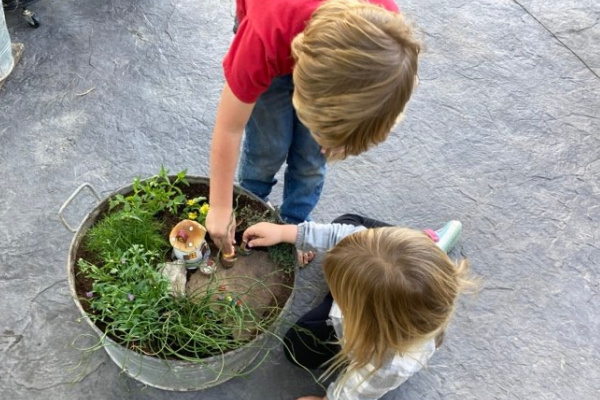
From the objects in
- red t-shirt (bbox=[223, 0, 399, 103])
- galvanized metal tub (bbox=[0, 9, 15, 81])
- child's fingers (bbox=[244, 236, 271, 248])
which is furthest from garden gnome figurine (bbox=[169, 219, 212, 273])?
galvanized metal tub (bbox=[0, 9, 15, 81])

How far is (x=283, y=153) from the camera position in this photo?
4.60ft

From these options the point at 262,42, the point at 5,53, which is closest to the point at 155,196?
the point at 262,42

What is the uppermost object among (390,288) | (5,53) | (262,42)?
(262,42)

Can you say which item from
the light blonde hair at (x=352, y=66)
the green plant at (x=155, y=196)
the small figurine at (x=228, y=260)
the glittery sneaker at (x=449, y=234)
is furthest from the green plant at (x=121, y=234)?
the glittery sneaker at (x=449, y=234)

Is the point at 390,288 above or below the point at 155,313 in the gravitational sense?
above

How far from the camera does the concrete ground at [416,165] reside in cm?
150

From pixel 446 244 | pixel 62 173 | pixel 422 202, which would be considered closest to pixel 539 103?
pixel 422 202

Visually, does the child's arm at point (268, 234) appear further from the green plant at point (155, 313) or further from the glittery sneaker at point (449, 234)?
the glittery sneaker at point (449, 234)

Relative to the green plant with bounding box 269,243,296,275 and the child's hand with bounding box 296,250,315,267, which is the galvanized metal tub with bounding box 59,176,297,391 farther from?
the child's hand with bounding box 296,250,315,267

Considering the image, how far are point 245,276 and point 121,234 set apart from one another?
281 mm

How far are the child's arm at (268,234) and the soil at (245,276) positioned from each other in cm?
4

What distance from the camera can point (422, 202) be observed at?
6.01 feet

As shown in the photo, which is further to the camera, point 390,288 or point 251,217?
point 251,217

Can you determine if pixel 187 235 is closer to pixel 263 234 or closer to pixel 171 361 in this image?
pixel 263 234
